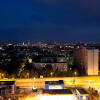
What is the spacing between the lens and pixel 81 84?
363 inches

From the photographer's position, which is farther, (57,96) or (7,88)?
(7,88)

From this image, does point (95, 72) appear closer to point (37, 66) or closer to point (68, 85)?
point (68, 85)

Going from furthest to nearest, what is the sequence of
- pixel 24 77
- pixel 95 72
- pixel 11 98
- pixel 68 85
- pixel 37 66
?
pixel 37 66, pixel 95 72, pixel 24 77, pixel 68 85, pixel 11 98

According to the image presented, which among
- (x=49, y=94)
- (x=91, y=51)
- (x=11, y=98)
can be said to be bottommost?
(x=11, y=98)

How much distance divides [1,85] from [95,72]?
700 centimetres

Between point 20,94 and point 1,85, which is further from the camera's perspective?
point 1,85

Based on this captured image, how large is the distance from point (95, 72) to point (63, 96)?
6.61m

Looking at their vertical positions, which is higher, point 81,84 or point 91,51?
point 91,51

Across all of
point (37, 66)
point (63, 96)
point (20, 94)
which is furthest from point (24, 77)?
point (63, 96)

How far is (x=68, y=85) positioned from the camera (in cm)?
904

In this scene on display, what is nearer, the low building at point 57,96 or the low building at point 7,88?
the low building at point 57,96

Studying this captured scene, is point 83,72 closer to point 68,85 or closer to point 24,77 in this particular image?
point 68,85

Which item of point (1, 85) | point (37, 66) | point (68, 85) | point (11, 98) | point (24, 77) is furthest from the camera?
point (37, 66)

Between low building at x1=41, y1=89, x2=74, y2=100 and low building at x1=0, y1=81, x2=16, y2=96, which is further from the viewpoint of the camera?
low building at x1=0, y1=81, x2=16, y2=96
